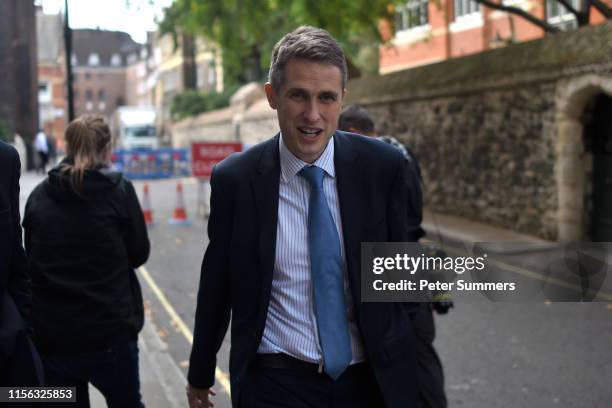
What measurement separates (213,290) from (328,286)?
41 centimetres

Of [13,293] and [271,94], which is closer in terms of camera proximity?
[271,94]

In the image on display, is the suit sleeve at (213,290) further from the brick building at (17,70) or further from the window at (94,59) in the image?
the window at (94,59)

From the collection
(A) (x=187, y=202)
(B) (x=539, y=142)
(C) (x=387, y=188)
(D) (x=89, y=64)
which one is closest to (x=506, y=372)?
(C) (x=387, y=188)

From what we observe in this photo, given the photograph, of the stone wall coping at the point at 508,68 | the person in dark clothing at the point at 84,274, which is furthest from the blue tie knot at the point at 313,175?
the stone wall coping at the point at 508,68

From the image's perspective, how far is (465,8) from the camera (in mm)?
27734

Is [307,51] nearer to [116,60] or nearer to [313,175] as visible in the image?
[313,175]

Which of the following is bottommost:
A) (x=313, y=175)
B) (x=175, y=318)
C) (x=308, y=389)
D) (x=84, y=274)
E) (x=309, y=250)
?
(x=175, y=318)

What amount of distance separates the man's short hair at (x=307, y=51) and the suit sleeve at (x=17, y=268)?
3.11ft

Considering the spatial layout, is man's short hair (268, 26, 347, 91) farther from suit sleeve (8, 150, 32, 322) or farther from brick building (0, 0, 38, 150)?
brick building (0, 0, 38, 150)

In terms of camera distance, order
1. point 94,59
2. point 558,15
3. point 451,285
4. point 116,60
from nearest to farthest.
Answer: point 451,285 < point 558,15 < point 94,59 < point 116,60

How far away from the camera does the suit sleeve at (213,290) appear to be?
2510mm

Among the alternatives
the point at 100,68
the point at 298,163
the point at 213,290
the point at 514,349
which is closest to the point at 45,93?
the point at 100,68

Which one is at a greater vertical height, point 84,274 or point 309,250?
point 309,250

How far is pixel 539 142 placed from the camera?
42.8 ft
